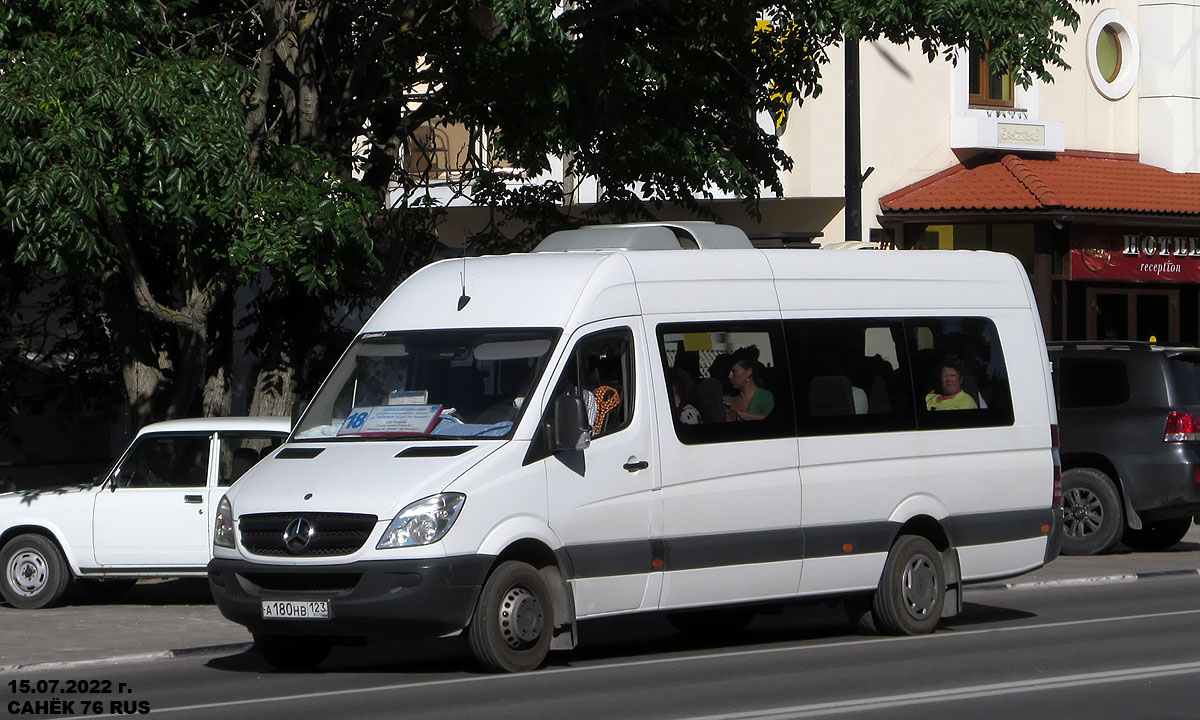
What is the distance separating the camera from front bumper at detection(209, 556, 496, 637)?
31.1ft

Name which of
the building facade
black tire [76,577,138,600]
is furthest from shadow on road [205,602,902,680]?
the building facade

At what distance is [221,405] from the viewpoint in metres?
17.4

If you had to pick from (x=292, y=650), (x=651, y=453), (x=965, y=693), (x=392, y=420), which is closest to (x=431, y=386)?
(x=392, y=420)

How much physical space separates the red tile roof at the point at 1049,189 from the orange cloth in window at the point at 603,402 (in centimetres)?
1697

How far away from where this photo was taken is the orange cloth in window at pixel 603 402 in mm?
10484

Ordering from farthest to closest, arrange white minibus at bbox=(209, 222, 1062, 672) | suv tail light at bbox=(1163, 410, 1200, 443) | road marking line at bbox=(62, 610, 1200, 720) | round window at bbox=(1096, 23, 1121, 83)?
round window at bbox=(1096, 23, 1121, 83)
suv tail light at bbox=(1163, 410, 1200, 443)
white minibus at bbox=(209, 222, 1062, 672)
road marking line at bbox=(62, 610, 1200, 720)

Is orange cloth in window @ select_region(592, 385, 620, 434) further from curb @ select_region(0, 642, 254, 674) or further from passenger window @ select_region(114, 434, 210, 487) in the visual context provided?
passenger window @ select_region(114, 434, 210, 487)

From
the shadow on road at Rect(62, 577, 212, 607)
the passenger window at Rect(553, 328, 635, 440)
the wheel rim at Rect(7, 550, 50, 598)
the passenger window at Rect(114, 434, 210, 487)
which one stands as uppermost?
the passenger window at Rect(553, 328, 635, 440)

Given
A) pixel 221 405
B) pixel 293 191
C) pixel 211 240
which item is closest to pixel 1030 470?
pixel 293 191

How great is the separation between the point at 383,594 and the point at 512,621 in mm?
799

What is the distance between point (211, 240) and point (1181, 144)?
19.9 metres

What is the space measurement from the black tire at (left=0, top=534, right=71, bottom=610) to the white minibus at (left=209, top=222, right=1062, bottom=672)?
453 centimetres

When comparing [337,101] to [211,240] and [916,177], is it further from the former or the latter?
[916,177]

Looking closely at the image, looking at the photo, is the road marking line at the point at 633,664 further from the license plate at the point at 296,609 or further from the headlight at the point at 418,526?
the headlight at the point at 418,526
